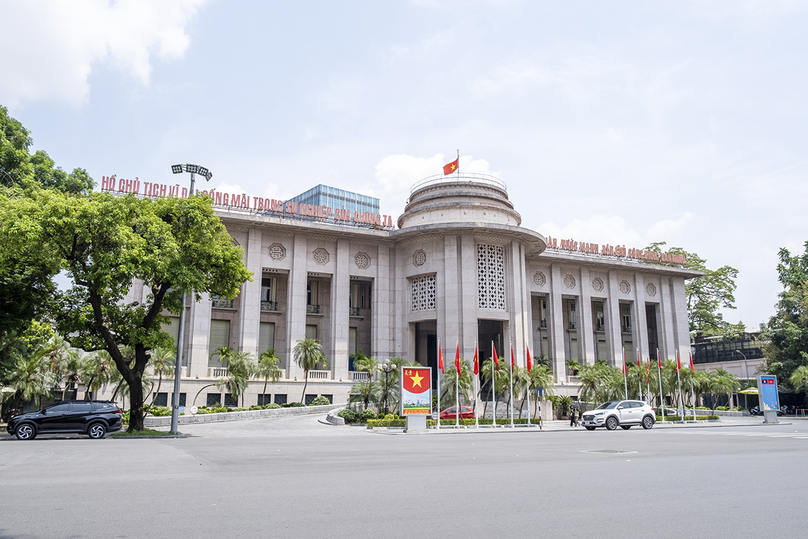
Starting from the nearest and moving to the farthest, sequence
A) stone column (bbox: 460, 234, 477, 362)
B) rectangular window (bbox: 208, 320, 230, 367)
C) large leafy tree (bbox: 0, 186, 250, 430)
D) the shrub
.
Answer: large leafy tree (bbox: 0, 186, 250, 430) < the shrub < stone column (bbox: 460, 234, 477, 362) < rectangular window (bbox: 208, 320, 230, 367)

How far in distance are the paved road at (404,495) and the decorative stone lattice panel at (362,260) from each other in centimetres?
3327

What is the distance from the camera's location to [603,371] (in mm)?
41469

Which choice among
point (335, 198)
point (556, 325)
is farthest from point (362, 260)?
point (335, 198)

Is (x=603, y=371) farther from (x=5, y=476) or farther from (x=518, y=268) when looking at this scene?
(x=5, y=476)

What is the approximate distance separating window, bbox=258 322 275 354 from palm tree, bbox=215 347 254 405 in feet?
21.4

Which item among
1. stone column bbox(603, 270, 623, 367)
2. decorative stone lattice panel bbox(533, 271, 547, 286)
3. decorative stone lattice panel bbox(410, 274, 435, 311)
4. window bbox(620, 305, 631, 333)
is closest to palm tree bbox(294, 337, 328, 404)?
decorative stone lattice panel bbox(410, 274, 435, 311)

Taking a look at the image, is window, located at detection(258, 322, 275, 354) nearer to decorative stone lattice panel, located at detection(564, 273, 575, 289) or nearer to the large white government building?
the large white government building

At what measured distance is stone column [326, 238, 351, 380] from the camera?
4441cm

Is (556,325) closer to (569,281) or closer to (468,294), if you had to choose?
(569,281)

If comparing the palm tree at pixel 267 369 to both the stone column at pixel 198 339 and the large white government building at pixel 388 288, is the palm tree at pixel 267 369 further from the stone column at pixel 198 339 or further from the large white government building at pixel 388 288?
the stone column at pixel 198 339

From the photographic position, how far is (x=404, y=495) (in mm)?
7988

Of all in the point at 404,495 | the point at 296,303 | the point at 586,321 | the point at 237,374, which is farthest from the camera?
the point at 586,321

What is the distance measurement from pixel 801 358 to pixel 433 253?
3613 cm

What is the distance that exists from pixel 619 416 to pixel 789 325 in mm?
37217
